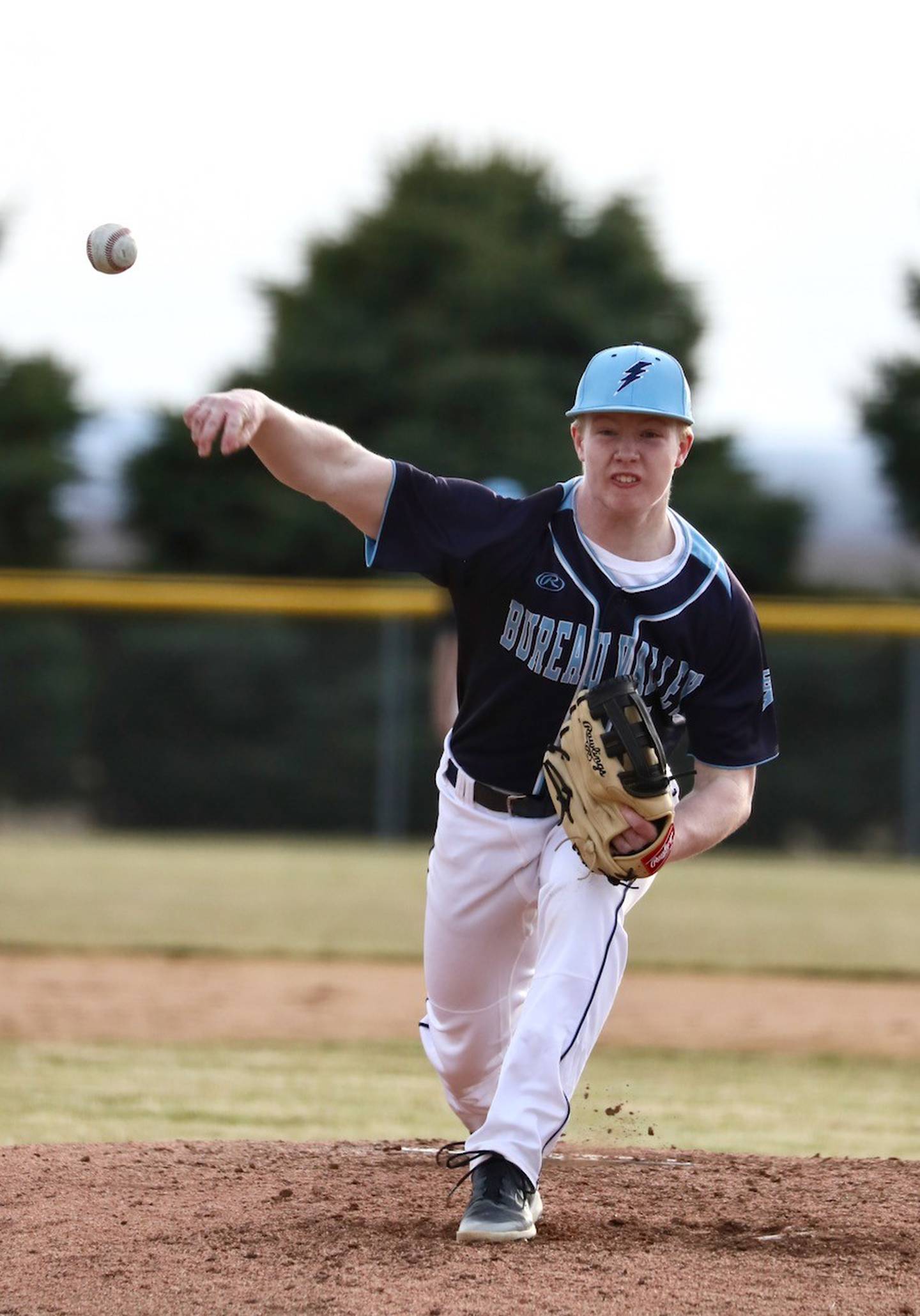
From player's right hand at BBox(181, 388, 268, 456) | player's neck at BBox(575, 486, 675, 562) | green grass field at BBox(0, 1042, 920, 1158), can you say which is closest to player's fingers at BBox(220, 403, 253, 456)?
Result: player's right hand at BBox(181, 388, 268, 456)

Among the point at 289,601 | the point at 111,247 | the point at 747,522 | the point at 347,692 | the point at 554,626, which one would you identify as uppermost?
the point at 111,247

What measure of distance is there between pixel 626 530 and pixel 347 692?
1251 cm

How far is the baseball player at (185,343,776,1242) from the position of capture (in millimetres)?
3379

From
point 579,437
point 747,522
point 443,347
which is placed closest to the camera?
point 579,437

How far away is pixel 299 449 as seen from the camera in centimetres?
345

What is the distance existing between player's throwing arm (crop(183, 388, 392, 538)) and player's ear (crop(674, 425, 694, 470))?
57 cm

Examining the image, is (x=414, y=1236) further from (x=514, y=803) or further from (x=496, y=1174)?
(x=514, y=803)

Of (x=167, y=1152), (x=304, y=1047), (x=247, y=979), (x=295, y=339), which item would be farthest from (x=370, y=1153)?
(x=295, y=339)

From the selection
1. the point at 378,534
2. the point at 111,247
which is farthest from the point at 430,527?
the point at 111,247

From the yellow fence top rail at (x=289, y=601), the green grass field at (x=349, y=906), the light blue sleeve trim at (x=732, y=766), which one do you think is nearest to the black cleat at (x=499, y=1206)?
the light blue sleeve trim at (x=732, y=766)

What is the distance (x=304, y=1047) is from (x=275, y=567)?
49.2 ft

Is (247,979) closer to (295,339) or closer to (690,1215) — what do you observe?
(690,1215)

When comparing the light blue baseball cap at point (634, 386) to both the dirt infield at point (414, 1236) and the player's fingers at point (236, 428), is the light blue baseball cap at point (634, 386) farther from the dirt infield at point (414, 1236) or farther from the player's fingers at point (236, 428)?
the dirt infield at point (414, 1236)

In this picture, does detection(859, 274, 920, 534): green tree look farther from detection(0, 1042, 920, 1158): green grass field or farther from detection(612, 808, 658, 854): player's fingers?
detection(612, 808, 658, 854): player's fingers
